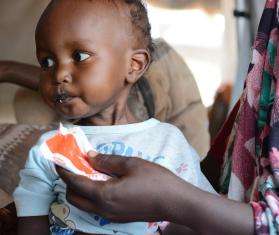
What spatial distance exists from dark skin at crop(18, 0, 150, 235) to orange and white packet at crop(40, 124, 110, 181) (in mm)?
156

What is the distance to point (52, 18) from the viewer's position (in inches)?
48.3

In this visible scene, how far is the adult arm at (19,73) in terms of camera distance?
82.0 inches

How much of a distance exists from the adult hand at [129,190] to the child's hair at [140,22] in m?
0.42

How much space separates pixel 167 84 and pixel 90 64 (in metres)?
1.15

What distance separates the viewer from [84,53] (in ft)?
3.94

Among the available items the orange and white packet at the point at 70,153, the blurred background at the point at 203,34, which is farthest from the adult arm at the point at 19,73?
the orange and white packet at the point at 70,153

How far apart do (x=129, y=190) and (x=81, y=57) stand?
0.38m

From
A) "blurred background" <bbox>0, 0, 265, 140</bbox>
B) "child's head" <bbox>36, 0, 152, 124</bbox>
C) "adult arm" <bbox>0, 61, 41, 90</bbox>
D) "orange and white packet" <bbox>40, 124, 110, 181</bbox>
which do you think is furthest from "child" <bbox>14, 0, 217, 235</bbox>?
"blurred background" <bbox>0, 0, 265, 140</bbox>

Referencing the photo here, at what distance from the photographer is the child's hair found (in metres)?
1.31

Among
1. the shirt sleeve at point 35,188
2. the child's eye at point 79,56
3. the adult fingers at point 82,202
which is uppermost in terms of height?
the child's eye at point 79,56

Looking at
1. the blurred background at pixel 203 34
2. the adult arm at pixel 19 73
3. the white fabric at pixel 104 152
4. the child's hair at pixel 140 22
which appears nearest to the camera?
the white fabric at pixel 104 152

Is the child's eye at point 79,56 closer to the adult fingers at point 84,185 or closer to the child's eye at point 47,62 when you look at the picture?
the child's eye at point 47,62

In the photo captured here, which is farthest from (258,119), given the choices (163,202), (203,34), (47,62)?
(203,34)

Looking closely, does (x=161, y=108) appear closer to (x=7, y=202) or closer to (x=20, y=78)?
(x=20, y=78)
